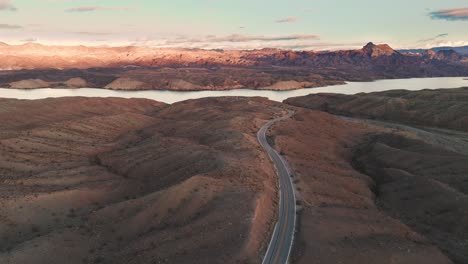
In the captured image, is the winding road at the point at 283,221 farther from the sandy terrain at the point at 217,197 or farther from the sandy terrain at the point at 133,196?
the sandy terrain at the point at 133,196

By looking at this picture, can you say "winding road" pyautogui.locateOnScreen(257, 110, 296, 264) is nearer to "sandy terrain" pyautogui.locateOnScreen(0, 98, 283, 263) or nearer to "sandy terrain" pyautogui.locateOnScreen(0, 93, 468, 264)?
"sandy terrain" pyautogui.locateOnScreen(0, 93, 468, 264)

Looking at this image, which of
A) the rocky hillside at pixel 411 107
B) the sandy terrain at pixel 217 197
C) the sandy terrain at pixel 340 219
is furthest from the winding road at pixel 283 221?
the rocky hillside at pixel 411 107

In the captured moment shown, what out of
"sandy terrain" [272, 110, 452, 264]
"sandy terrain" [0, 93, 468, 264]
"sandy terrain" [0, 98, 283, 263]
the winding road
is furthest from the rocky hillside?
the winding road

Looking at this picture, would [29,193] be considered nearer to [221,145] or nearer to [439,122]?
[221,145]

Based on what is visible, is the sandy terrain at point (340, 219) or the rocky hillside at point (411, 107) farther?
the rocky hillside at point (411, 107)

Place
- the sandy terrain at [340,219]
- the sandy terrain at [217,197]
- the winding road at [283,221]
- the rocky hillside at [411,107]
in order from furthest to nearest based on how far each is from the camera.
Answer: the rocky hillside at [411,107]
the sandy terrain at [217,197]
the sandy terrain at [340,219]
the winding road at [283,221]

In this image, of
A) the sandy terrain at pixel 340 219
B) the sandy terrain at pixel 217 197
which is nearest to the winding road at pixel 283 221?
the sandy terrain at pixel 217 197

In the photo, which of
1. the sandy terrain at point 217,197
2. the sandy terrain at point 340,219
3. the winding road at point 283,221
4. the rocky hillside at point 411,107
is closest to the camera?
the winding road at point 283,221

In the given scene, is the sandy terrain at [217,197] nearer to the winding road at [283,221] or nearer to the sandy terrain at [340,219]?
the sandy terrain at [340,219]
